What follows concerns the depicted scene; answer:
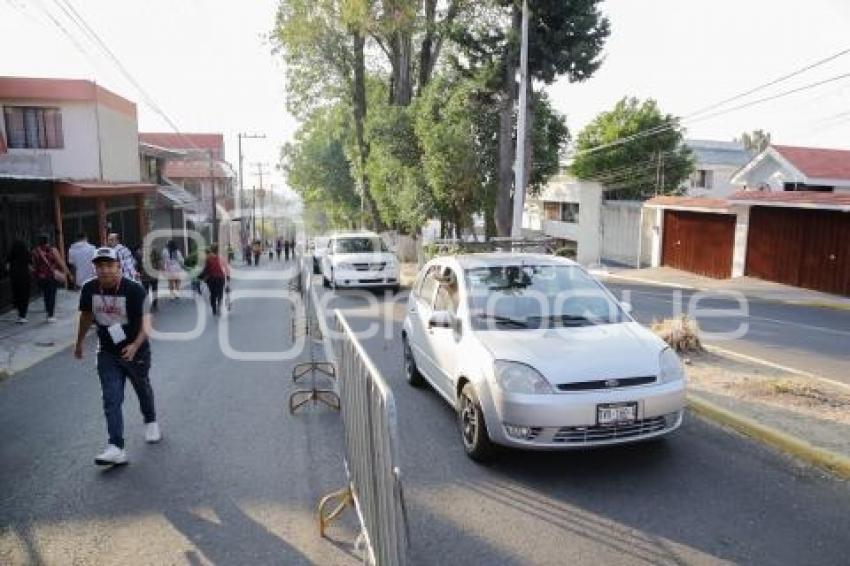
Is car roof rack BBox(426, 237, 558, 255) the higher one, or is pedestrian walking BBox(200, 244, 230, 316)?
car roof rack BBox(426, 237, 558, 255)

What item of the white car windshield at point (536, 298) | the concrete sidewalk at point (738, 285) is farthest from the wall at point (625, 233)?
the white car windshield at point (536, 298)

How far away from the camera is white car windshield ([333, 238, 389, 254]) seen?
59.2ft

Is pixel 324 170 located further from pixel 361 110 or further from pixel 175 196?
pixel 361 110

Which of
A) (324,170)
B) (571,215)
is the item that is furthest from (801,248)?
(324,170)

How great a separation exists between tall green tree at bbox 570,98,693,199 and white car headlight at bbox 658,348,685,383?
108ft

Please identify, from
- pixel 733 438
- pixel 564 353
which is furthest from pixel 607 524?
pixel 733 438

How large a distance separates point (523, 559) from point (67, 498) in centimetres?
336

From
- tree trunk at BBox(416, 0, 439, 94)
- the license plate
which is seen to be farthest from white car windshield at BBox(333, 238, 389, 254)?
the license plate

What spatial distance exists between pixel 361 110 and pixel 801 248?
18.3m

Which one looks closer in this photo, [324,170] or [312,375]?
[312,375]

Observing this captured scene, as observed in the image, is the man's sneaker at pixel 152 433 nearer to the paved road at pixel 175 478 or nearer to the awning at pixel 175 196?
the paved road at pixel 175 478

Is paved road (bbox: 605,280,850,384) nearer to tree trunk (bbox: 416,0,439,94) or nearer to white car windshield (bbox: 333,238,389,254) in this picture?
white car windshield (bbox: 333,238,389,254)

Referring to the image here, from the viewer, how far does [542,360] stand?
4.80 m

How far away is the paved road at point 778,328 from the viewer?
9.01 m
